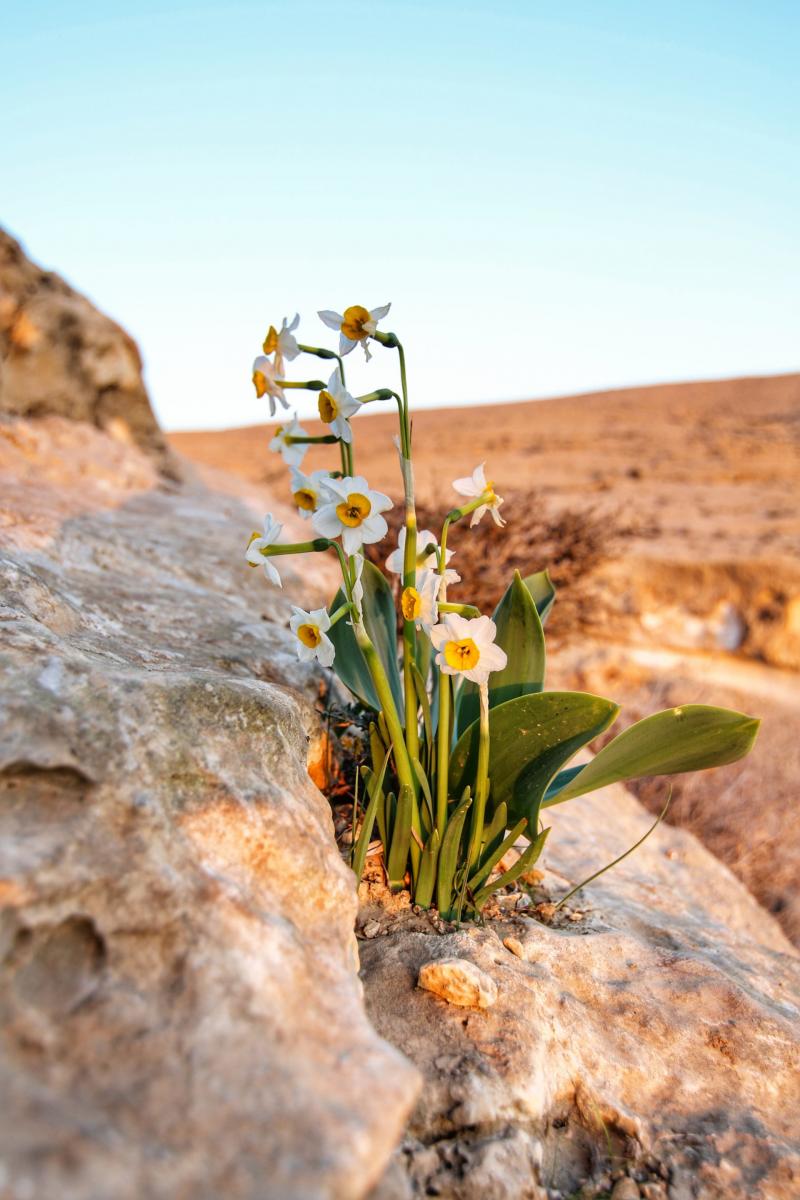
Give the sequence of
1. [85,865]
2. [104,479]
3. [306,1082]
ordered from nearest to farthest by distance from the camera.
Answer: [306,1082], [85,865], [104,479]

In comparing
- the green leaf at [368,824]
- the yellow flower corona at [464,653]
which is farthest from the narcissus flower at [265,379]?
the green leaf at [368,824]

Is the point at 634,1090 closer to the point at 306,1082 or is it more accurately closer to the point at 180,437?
the point at 306,1082

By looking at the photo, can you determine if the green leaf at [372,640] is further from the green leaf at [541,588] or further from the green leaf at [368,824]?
the green leaf at [541,588]

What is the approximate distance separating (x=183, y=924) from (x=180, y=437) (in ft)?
92.8

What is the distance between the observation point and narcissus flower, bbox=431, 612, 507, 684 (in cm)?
165

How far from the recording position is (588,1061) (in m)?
1.72

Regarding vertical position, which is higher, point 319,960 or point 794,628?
point 319,960

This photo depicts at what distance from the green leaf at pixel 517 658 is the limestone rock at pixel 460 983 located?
630mm

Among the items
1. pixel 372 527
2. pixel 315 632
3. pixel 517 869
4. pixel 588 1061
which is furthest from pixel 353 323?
pixel 588 1061

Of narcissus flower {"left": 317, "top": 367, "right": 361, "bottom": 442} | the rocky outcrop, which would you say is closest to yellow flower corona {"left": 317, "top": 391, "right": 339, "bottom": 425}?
narcissus flower {"left": 317, "top": 367, "right": 361, "bottom": 442}

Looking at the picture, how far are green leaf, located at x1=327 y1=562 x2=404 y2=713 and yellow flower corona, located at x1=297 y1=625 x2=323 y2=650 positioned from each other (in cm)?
32

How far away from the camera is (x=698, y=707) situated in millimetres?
1851

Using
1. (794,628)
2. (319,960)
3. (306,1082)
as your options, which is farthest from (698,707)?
(794,628)

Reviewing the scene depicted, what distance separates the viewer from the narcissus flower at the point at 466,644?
165cm
